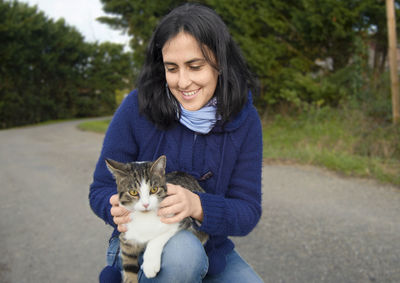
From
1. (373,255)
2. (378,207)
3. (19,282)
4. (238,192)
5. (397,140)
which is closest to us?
(238,192)

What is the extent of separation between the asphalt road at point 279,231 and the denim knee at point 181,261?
4.80 ft

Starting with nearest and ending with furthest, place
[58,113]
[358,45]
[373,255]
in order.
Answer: [373,255], [358,45], [58,113]

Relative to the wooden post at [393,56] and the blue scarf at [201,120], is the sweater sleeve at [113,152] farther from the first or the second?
the wooden post at [393,56]

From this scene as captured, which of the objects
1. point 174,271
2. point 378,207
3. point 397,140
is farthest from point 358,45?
point 174,271

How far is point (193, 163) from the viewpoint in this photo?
1.83m

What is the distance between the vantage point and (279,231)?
3373mm

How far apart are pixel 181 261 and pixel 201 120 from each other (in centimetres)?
78

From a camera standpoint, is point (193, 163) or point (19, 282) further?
point (19, 282)

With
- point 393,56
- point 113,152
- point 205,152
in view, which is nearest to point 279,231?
point 205,152

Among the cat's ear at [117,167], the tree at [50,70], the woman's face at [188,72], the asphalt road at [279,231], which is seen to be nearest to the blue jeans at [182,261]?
the cat's ear at [117,167]

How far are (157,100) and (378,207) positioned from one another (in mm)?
3196

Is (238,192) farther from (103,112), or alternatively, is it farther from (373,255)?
(103,112)

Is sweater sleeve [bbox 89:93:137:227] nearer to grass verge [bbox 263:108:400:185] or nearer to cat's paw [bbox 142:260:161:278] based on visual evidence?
cat's paw [bbox 142:260:161:278]

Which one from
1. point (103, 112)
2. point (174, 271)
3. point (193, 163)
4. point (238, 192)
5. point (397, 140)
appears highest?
point (193, 163)
